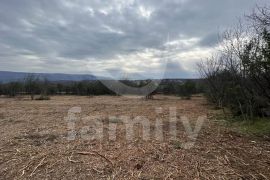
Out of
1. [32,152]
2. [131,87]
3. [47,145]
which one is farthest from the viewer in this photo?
[131,87]

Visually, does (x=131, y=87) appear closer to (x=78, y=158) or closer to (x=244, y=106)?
(x=244, y=106)

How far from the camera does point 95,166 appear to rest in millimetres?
4840

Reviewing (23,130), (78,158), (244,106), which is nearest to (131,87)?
(244,106)

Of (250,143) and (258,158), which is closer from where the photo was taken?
(258,158)

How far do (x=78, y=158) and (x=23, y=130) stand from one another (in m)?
3.94

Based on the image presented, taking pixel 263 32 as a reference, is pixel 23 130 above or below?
below

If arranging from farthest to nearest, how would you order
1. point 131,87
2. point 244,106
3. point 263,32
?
point 131,87
point 244,106
point 263,32

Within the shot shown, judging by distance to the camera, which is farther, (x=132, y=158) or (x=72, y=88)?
(x=72, y=88)

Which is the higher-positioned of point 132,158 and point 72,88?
point 132,158

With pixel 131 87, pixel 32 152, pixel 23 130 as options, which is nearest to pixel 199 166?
pixel 32 152

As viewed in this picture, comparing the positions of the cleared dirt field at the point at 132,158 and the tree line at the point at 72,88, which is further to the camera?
the tree line at the point at 72,88

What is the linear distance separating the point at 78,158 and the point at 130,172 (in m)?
1.28

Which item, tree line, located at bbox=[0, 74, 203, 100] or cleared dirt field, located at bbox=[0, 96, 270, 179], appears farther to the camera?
tree line, located at bbox=[0, 74, 203, 100]

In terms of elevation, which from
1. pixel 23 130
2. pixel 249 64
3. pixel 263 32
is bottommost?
pixel 23 130
